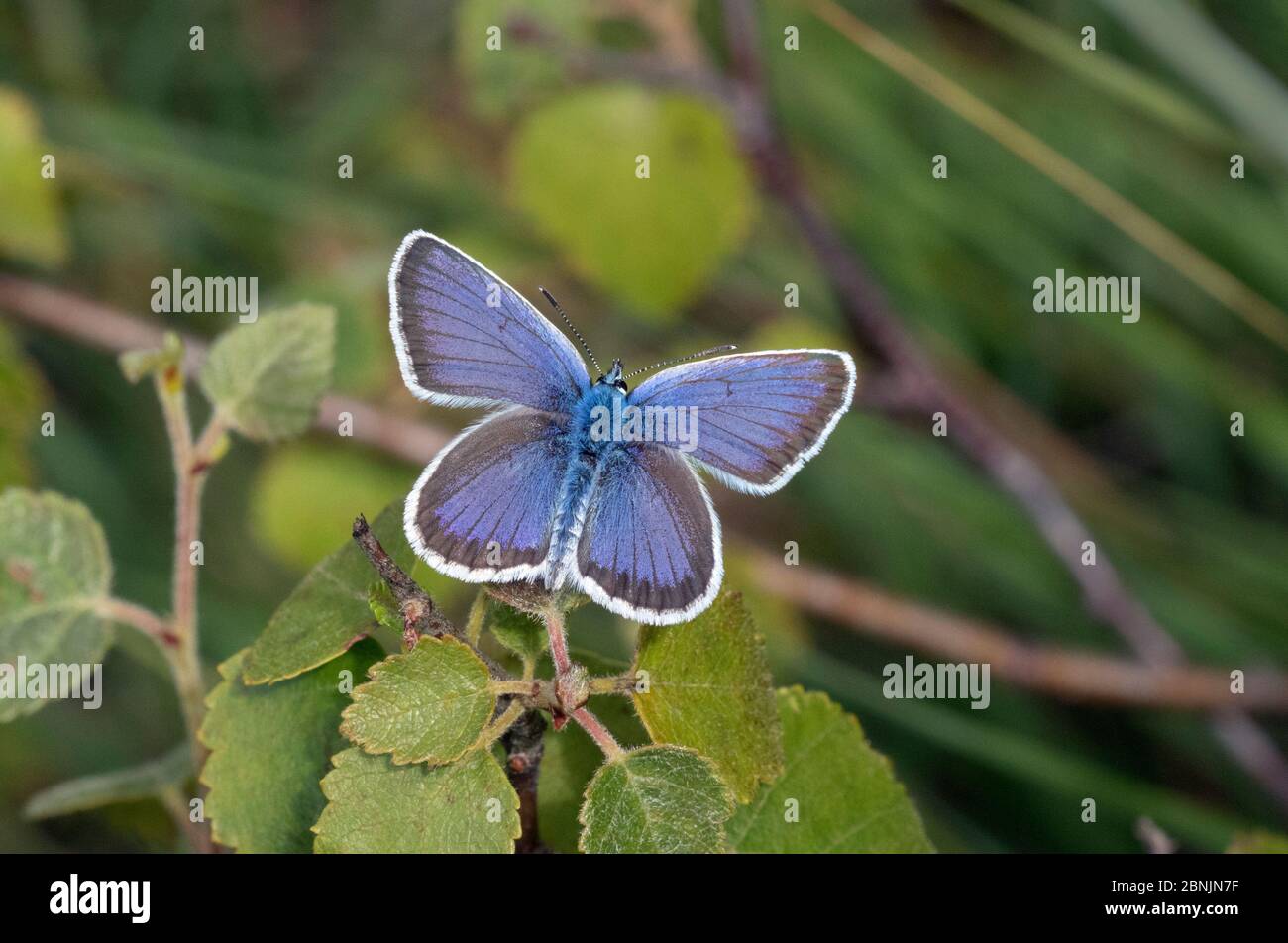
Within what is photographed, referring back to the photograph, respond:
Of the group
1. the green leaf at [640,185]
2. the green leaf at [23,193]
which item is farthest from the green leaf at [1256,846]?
the green leaf at [23,193]

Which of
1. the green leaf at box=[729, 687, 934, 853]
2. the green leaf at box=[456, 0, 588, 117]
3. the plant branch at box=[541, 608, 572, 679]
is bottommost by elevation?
the green leaf at box=[729, 687, 934, 853]

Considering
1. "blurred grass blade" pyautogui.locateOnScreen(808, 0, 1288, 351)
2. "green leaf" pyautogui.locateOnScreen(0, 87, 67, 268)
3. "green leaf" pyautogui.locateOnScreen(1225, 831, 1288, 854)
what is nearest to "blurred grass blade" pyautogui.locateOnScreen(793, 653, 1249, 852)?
"green leaf" pyautogui.locateOnScreen(1225, 831, 1288, 854)

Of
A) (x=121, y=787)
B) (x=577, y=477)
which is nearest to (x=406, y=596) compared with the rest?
(x=577, y=477)

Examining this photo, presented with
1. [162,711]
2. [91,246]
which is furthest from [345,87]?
[162,711]

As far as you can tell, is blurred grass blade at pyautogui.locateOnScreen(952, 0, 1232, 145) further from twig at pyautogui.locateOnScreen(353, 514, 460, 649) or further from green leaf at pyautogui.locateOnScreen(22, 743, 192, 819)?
green leaf at pyautogui.locateOnScreen(22, 743, 192, 819)

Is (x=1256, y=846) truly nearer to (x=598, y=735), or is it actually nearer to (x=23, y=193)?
(x=598, y=735)
